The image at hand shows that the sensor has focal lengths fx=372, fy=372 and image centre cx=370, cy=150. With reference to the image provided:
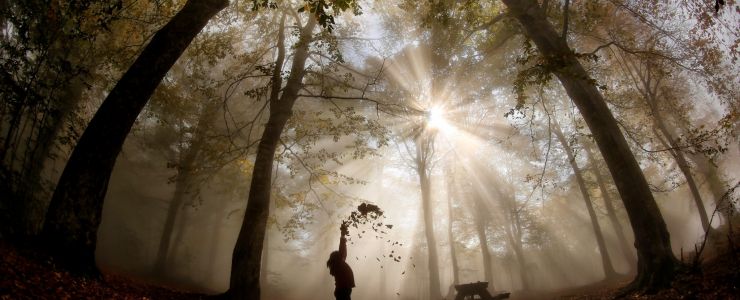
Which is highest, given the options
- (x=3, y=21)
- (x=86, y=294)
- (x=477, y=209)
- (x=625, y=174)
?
(x=3, y=21)

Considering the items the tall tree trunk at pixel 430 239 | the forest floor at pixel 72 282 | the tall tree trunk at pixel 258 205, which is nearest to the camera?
the forest floor at pixel 72 282

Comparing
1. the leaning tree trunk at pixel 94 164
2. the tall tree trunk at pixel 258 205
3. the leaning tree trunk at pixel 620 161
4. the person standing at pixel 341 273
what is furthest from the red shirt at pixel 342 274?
the leaning tree trunk at pixel 620 161

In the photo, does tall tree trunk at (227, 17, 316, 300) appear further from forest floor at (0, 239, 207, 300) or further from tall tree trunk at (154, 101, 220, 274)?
tall tree trunk at (154, 101, 220, 274)

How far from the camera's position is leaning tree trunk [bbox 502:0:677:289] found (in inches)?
274

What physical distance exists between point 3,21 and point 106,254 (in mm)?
21592

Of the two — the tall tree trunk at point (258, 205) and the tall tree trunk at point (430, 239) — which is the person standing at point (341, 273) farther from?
the tall tree trunk at point (430, 239)

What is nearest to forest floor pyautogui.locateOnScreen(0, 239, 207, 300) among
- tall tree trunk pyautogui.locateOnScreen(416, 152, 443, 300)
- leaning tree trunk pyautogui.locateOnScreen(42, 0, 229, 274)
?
leaning tree trunk pyautogui.locateOnScreen(42, 0, 229, 274)

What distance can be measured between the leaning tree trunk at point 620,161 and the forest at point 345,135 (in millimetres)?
45

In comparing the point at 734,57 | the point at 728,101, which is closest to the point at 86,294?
the point at 734,57

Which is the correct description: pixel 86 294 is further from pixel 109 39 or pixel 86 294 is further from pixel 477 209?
pixel 477 209

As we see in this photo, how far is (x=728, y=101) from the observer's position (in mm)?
14969

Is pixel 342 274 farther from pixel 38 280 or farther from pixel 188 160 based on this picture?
pixel 188 160

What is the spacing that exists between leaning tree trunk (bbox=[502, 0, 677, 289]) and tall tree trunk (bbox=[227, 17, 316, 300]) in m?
6.04

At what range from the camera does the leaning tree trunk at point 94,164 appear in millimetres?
5637
